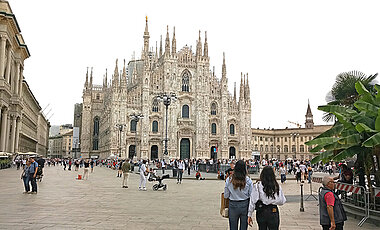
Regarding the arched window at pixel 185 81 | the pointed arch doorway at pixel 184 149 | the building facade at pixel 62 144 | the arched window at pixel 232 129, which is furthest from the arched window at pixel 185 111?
the building facade at pixel 62 144

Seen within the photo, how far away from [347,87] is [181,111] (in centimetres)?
4244

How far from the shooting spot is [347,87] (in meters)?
12.5

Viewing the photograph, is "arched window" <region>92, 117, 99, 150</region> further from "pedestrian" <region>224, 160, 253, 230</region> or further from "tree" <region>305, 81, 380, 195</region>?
"pedestrian" <region>224, 160, 253, 230</region>

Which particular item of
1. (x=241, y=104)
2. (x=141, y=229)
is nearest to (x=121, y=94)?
(x=241, y=104)

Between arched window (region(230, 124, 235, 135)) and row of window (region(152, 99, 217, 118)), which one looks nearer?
row of window (region(152, 99, 217, 118))

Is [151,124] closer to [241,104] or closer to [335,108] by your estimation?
[241,104]

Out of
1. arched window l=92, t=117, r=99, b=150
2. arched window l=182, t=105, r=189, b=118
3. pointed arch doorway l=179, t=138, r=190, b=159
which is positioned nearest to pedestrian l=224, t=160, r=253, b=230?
pointed arch doorway l=179, t=138, r=190, b=159

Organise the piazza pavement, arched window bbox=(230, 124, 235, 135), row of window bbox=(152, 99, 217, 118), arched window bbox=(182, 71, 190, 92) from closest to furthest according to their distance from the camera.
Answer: the piazza pavement, row of window bbox=(152, 99, 217, 118), arched window bbox=(182, 71, 190, 92), arched window bbox=(230, 124, 235, 135)

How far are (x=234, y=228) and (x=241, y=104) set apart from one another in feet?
172

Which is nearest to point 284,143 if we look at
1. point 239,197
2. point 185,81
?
point 185,81

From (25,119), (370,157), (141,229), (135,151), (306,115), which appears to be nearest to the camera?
(141,229)

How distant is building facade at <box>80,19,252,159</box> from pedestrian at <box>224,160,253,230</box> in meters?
42.9

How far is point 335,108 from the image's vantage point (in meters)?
9.53

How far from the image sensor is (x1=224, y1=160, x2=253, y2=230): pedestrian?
204 inches
